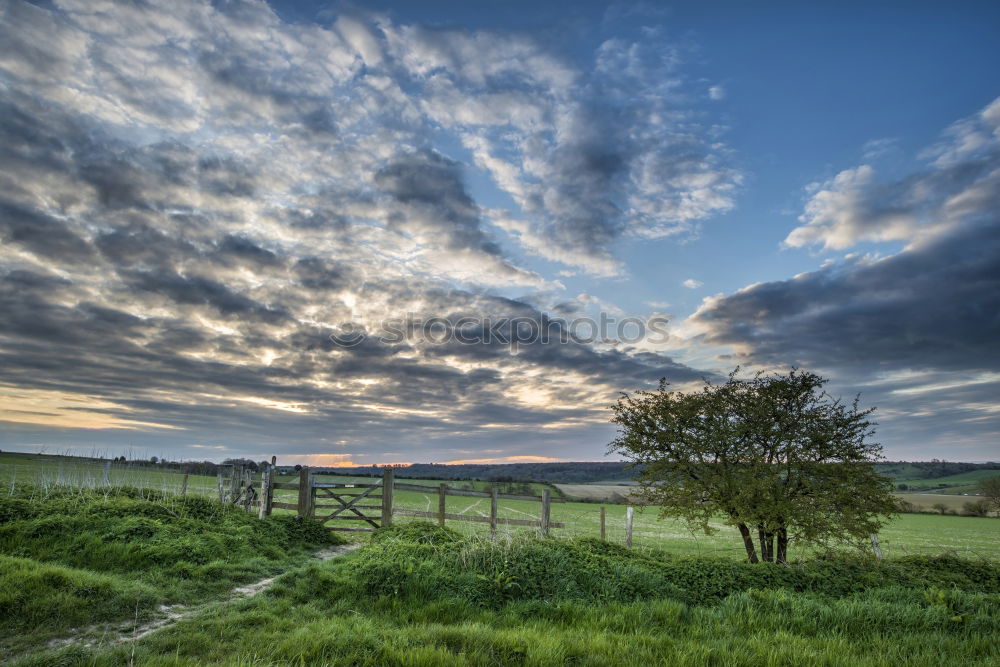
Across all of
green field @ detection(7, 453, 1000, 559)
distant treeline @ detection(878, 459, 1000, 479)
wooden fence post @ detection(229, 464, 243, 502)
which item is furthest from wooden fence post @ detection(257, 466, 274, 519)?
distant treeline @ detection(878, 459, 1000, 479)

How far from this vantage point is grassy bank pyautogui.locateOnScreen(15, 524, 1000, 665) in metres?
5.72

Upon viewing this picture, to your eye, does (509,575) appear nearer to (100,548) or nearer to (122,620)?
(122,620)

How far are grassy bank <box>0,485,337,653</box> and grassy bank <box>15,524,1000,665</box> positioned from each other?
69.1 inches

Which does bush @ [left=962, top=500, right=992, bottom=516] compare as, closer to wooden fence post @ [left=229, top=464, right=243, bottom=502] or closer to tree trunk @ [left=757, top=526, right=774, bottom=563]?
tree trunk @ [left=757, top=526, right=774, bottom=563]

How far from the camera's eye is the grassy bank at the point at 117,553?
7.65 m

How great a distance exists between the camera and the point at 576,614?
24.3 ft

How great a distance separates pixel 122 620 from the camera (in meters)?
7.78

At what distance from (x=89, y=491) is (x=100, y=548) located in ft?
23.9

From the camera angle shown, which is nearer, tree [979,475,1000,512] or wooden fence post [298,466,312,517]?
wooden fence post [298,466,312,517]

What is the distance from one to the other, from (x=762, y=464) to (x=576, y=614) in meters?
8.58

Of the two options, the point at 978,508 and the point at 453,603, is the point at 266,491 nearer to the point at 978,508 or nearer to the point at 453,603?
the point at 453,603

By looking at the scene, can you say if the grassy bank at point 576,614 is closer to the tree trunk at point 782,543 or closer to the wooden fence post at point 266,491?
the tree trunk at point 782,543

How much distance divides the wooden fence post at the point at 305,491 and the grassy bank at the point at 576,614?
922 cm

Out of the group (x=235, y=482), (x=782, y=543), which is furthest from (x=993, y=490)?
(x=235, y=482)
